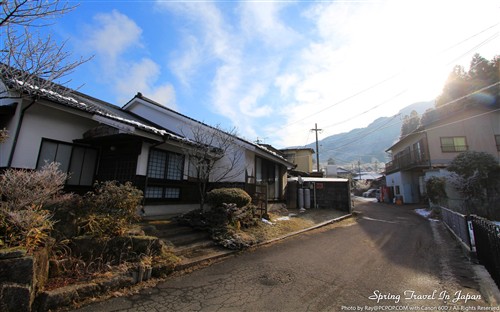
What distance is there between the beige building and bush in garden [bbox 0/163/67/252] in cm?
2849

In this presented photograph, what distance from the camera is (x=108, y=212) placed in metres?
5.15

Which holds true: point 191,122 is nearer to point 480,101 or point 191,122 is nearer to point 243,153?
point 243,153

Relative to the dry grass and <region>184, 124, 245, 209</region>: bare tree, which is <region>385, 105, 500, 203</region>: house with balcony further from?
<region>184, 124, 245, 209</region>: bare tree

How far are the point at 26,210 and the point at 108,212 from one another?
1.46 m

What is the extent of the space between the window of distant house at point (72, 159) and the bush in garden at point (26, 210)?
350 cm

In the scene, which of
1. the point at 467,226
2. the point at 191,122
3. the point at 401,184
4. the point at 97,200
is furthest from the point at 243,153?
the point at 401,184

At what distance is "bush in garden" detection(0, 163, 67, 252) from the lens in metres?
3.61

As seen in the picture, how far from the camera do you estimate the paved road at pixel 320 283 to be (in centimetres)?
382

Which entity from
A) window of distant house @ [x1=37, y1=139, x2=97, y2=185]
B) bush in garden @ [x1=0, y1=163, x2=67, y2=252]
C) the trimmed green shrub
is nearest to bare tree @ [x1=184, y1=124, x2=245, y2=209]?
the trimmed green shrub

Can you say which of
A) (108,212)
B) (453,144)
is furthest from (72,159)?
(453,144)

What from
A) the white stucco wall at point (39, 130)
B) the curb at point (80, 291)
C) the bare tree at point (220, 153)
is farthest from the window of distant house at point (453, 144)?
the white stucco wall at point (39, 130)

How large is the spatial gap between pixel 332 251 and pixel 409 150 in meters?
27.3

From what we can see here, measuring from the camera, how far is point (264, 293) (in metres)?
4.21

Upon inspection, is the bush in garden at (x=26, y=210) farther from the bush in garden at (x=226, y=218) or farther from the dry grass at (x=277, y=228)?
the dry grass at (x=277, y=228)
